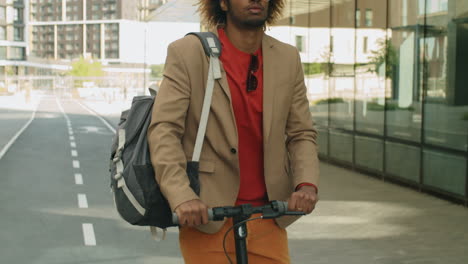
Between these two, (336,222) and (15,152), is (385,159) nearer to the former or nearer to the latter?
(336,222)

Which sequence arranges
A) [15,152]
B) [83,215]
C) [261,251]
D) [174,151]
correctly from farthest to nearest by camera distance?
[15,152] < [83,215] < [261,251] < [174,151]

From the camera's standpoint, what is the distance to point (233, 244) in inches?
113

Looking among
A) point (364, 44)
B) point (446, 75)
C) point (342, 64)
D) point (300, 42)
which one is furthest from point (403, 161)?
point (300, 42)

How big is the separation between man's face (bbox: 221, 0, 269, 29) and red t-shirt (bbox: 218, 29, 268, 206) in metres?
0.11

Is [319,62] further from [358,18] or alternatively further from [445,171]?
[445,171]

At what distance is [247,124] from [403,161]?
10573 mm

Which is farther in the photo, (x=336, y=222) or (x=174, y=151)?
(x=336, y=222)

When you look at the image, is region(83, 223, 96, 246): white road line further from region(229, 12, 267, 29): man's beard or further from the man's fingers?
the man's fingers

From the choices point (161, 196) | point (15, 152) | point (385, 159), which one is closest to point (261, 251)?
point (161, 196)

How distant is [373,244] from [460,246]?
31.4 inches

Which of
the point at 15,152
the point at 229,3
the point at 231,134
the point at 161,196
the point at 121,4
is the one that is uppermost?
the point at 121,4

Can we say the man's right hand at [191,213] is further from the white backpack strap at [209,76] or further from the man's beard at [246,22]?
the man's beard at [246,22]

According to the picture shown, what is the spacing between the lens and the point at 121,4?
7771 inches

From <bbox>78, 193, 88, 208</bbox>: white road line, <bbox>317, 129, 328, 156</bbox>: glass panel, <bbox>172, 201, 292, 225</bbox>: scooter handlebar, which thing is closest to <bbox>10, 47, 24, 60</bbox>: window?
<bbox>317, 129, 328, 156</bbox>: glass panel
